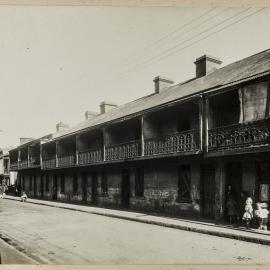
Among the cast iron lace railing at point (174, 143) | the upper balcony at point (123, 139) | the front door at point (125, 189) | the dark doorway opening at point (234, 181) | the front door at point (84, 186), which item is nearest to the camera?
the dark doorway opening at point (234, 181)

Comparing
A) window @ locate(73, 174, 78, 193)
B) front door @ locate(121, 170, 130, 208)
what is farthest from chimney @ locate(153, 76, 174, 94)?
window @ locate(73, 174, 78, 193)

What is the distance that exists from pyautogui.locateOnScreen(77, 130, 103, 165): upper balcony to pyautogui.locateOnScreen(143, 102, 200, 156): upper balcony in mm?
5226

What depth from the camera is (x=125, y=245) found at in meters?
10.8

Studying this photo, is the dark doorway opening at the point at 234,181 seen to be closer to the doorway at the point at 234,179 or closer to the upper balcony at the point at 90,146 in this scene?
the doorway at the point at 234,179

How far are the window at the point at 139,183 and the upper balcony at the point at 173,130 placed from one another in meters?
2.73

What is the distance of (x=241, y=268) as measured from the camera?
817 cm

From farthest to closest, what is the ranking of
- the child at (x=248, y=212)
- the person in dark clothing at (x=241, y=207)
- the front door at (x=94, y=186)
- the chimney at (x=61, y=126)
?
1. the chimney at (x=61, y=126)
2. the front door at (x=94, y=186)
3. the person in dark clothing at (x=241, y=207)
4. the child at (x=248, y=212)

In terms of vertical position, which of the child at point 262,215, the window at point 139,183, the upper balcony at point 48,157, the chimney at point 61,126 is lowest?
the child at point 262,215

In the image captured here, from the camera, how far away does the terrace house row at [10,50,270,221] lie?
14.0m

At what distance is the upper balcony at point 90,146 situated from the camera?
24.8m

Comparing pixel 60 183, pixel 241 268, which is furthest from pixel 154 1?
pixel 60 183

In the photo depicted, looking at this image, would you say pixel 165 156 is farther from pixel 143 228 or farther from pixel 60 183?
pixel 60 183

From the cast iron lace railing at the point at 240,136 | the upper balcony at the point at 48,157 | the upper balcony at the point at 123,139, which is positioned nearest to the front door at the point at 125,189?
the upper balcony at the point at 123,139

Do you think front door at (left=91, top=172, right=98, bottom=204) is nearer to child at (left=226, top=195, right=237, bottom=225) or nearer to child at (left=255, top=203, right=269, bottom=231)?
child at (left=226, top=195, right=237, bottom=225)
